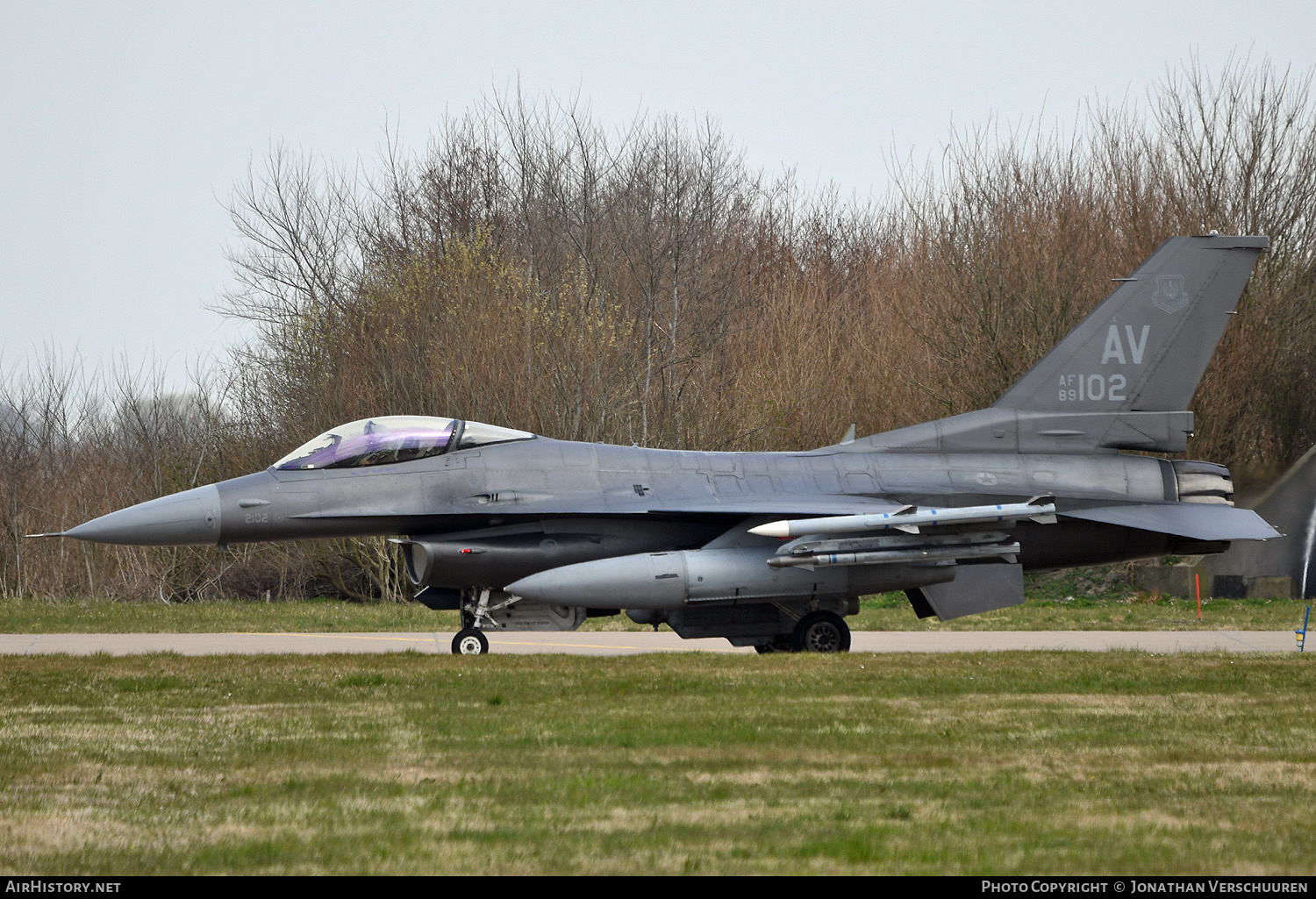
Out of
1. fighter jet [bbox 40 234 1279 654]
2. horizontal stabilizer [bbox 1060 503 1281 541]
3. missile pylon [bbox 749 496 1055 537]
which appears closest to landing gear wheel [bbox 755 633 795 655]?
fighter jet [bbox 40 234 1279 654]

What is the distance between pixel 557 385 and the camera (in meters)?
24.8

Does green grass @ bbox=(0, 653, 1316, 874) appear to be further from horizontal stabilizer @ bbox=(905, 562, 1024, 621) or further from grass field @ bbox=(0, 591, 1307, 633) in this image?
grass field @ bbox=(0, 591, 1307, 633)

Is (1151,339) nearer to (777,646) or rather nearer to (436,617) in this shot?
(777,646)

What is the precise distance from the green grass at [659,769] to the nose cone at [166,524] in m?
1.29

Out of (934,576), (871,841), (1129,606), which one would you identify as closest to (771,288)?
(1129,606)

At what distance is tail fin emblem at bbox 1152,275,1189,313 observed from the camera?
14.1m

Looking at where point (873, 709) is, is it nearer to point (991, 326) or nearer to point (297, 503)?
point (297, 503)

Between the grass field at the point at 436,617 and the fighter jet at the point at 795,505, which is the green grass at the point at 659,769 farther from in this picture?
the grass field at the point at 436,617

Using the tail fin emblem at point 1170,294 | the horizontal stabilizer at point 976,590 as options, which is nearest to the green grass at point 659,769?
the horizontal stabilizer at point 976,590

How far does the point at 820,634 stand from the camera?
44.8ft

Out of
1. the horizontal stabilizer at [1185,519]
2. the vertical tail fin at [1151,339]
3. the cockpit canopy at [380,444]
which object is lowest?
the horizontal stabilizer at [1185,519]

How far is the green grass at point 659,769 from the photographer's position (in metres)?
5.12

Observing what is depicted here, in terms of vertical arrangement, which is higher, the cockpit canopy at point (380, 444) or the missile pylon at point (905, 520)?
the cockpit canopy at point (380, 444)

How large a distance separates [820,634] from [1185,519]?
4.06 meters
